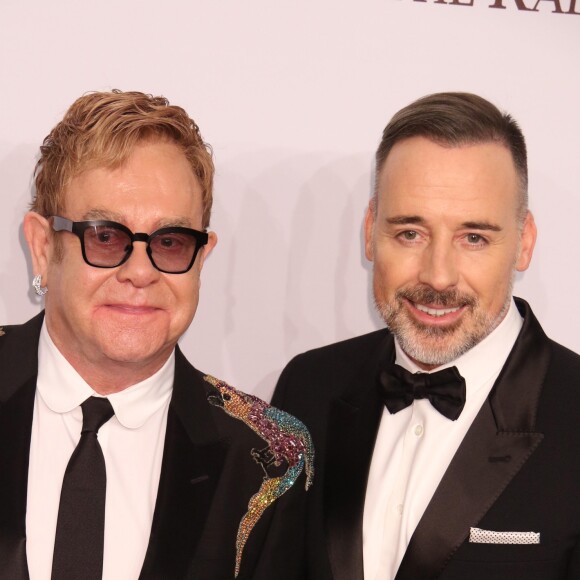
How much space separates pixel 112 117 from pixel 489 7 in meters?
1.57

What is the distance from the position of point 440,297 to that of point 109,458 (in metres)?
0.98

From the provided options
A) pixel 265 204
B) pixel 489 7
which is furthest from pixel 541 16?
pixel 265 204

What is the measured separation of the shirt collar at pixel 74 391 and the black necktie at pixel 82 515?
0.11 metres

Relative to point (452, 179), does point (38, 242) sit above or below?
below

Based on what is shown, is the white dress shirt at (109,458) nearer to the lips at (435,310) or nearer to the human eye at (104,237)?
the human eye at (104,237)

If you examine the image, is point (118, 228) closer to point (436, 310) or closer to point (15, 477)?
point (15, 477)

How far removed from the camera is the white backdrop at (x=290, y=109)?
3.42 m

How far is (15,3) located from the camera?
3389 millimetres

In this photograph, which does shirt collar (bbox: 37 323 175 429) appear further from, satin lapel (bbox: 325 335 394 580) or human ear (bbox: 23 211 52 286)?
satin lapel (bbox: 325 335 394 580)

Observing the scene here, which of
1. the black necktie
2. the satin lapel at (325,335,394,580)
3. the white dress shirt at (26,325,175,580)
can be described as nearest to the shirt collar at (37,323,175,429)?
the white dress shirt at (26,325,175,580)

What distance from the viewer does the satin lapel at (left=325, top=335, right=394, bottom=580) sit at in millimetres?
2775

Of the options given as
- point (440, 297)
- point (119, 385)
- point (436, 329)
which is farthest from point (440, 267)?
point (119, 385)

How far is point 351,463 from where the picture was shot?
290cm

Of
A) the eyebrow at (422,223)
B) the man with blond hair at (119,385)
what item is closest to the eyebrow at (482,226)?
the eyebrow at (422,223)
